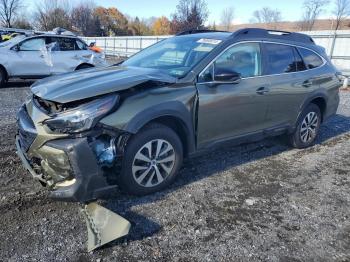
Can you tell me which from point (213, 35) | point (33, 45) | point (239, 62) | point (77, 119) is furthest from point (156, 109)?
point (33, 45)

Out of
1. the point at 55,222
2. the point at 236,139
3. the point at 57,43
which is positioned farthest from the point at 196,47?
the point at 57,43

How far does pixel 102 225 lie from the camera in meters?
3.17

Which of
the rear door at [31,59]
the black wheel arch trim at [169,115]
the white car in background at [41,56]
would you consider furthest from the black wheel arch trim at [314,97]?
the rear door at [31,59]

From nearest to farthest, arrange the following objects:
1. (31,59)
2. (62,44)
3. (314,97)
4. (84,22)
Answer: (314,97)
(31,59)
(62,44)
(84,22)

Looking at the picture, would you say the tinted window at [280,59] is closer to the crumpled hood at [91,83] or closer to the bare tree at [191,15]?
the crumpled hood at [91,83]

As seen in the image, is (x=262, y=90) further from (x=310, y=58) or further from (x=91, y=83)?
(x=91, y=83)

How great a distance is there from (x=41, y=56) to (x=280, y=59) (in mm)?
8381

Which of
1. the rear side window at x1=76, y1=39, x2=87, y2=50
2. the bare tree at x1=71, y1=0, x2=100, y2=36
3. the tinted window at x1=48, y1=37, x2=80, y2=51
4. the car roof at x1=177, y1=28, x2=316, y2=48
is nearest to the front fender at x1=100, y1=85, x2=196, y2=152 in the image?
the car roof at x1=177, y1=28, x2=316, y2=48

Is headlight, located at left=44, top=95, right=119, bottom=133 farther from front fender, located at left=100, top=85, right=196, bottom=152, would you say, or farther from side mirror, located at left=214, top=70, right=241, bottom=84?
side mirror, located at left=214, top=70, right=241, bottom=84

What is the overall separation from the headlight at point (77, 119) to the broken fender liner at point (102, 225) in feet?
2.67

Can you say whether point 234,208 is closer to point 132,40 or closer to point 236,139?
point 236,139

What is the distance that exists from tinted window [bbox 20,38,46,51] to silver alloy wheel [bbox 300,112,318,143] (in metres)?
8.62

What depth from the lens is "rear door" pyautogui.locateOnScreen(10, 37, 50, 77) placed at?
10.6m

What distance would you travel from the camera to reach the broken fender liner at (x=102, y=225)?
9.85ft
